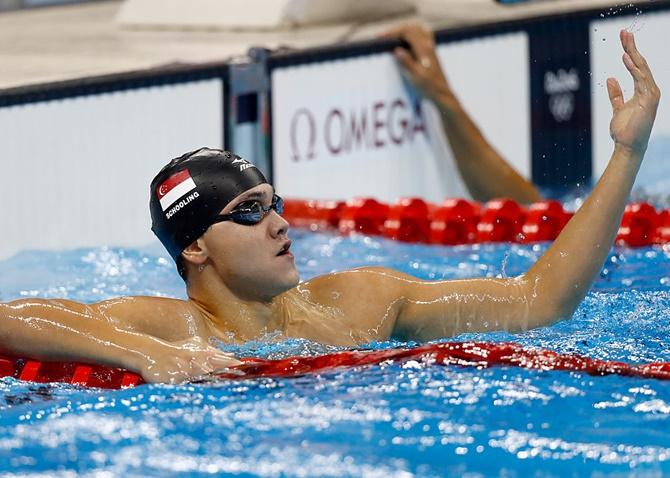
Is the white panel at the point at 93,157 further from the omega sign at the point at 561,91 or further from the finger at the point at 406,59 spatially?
the omega sign at the point at 561,91

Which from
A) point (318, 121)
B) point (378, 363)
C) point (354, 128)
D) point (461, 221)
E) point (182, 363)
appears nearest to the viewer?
point (182, 363)

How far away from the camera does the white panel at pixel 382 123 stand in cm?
Result: 561

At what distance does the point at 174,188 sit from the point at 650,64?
3865 millimetres

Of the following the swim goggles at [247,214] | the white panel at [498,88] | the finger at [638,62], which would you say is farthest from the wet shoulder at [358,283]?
the white panel at [498,88]

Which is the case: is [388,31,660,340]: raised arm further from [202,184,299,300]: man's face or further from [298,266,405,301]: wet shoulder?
[202,184,299,300]: man's face

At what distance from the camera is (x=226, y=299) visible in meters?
3.21

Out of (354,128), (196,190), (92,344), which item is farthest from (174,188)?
(354,128)

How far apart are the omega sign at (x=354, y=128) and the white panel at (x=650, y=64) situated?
0.99m

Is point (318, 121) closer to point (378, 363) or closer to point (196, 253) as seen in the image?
point (196, 253)

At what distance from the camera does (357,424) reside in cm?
265

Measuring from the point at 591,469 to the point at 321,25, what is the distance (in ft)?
14.0

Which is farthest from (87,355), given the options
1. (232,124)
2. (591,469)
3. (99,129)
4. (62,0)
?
(62,0)

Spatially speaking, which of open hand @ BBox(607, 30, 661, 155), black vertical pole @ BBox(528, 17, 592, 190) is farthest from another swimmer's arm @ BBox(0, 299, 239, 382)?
black vertical pole @ BBox(528, 17, 592, 190)

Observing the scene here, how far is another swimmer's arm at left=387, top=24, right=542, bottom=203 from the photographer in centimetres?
585
